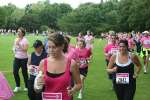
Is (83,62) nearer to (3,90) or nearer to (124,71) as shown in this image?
(124,71)

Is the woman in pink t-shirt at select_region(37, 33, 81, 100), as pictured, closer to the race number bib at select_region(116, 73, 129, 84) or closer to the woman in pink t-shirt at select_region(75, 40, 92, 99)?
the race number bib at select_region(116, 73, 129, 84)

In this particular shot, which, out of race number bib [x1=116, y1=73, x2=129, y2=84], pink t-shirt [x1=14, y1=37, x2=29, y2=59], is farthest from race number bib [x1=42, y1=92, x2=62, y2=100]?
pink t-shirt [x1=14, y1=37, x2=29, y2=59]

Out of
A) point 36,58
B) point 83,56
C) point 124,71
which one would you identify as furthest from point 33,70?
point 83,56

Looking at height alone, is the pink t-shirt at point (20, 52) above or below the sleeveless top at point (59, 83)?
below

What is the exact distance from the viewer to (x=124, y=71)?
9.30 metres

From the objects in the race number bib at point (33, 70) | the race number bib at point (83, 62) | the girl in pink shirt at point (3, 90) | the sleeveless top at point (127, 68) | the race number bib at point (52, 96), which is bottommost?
the race number bib at point (83, 62)

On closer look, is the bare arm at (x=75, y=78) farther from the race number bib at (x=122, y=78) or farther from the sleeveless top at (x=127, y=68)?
the sleeveless top at (x=127, y=68)

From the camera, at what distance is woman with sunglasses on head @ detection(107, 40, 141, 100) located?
30.3 feet

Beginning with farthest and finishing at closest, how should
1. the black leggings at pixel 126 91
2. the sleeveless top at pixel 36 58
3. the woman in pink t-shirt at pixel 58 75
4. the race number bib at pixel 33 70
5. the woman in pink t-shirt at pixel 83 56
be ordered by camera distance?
the woman in pink t-shirt at pixel 83 56 → the sleeveless top at pixel 36 58 → the race number bib at pixel 33 70 → the black leggings at pixel 126 91 → the woman in pink t-shirt at pixel 58 75

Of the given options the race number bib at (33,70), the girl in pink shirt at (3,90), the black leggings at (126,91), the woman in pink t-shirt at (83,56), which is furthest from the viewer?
the woman in pink t-shirt at (83,56)

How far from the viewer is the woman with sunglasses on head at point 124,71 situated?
9223 millimetres

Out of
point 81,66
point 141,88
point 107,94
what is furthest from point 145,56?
point 81,66

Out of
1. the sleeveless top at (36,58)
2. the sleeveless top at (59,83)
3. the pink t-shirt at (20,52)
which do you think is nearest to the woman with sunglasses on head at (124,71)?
the sleeveless top at (36,58)

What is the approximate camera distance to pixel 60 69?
5922 mm
